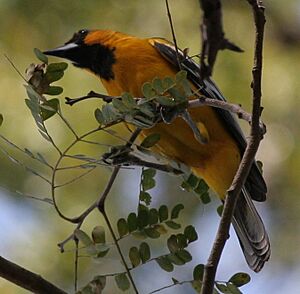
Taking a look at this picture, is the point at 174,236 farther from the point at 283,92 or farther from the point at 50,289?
the point at 283,92

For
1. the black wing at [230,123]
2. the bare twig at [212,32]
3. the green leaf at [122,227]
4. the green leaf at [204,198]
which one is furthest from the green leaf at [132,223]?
the bare twig at [212,32]

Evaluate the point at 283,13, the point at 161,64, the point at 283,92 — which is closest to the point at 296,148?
the point at 283,92

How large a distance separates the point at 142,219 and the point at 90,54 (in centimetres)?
74

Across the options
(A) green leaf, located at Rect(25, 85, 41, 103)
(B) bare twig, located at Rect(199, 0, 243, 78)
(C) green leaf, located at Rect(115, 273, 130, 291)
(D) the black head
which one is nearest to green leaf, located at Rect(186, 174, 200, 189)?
(C) green leaf, located at Rect(115, 273, 130, 291)

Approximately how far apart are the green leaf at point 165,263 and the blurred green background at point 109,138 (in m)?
0.96

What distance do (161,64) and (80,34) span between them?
0.86ft

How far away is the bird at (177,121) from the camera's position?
162 centimetres

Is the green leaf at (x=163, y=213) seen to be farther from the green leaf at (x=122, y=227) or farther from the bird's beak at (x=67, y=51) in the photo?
the bird's beak at (x=67, y=51)

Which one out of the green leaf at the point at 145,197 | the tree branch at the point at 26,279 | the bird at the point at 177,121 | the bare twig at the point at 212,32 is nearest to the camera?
the bare twig at the point at 212,32

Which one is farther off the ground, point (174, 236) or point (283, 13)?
point (283, 13)

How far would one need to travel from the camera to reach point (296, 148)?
8.05 ft

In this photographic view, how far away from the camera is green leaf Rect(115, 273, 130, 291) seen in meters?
1.03

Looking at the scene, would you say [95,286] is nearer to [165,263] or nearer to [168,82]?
[165,263]

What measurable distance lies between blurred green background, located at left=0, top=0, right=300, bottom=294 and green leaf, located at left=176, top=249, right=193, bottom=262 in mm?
957
